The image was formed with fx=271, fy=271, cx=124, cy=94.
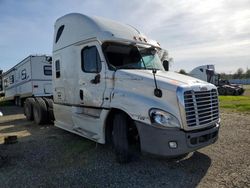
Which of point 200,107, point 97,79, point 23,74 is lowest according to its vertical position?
point 200,107

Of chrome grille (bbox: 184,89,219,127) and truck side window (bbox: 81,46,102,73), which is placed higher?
truck side window (bbox: 81,46,102,73)

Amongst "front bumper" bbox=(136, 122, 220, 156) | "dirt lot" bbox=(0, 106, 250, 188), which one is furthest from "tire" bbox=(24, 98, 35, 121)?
"front bumper" bbox=(136, 122, 220, 156)

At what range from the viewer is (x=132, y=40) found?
6445 millimetres

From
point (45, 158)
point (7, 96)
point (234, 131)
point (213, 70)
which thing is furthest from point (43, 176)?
point (213, 70)

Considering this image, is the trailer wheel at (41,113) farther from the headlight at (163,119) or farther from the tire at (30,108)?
the headlight at (163,119)

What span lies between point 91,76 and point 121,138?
1.81m

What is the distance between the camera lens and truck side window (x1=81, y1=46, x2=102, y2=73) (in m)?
6.27

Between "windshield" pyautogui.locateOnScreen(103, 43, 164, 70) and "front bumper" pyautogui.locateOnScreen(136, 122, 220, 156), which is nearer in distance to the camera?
"front bumper" pyautogui.locateOnScreen(136, 122, 220, 156)

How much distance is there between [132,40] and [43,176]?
141 inches

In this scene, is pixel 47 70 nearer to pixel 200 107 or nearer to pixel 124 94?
pixel 124 94

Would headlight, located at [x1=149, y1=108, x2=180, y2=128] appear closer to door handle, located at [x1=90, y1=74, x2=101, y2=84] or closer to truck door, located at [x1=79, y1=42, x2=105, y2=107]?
truck door, located at [x1=79, y1=42, x2=105, y2=107]

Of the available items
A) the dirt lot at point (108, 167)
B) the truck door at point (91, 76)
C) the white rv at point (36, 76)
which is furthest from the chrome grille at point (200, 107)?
the white rv at point (36, 76)

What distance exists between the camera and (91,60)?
6531 mm

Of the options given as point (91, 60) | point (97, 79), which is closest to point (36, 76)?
point (91, 60)
